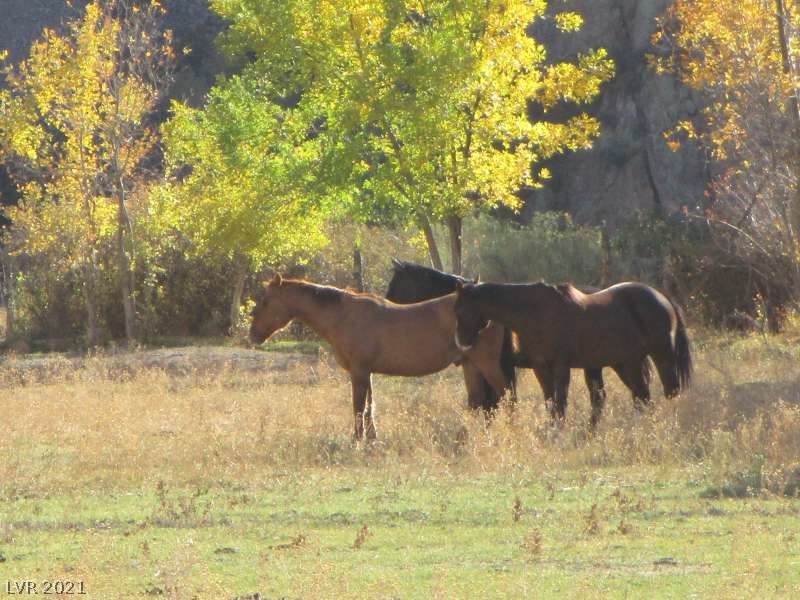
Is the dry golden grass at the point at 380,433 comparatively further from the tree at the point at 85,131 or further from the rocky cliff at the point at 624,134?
the rocky cliff at the point at 624,134

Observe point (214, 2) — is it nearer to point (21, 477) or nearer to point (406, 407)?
point (406, 407)

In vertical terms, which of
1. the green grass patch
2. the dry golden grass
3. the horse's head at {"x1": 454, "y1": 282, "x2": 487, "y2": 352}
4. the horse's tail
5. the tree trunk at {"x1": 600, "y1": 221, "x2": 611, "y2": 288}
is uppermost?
the tree trunk at {"x1": 600, "y1": 221, "x2": 611, "y2": 288}

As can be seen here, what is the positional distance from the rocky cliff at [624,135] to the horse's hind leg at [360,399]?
32.7m

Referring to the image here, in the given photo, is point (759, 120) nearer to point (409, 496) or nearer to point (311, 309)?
point (311, 309)

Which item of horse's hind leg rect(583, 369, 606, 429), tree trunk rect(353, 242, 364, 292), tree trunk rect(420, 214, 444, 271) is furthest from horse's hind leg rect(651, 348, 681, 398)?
tree trunk rect(353, 242, 364, 292)

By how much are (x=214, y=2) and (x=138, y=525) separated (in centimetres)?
1764

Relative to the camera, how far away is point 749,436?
12109 millimetres

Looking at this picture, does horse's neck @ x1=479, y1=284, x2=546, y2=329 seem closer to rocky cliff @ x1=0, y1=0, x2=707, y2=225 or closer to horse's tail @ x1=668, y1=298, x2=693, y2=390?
horse's tail @ x1=668, y1=298, x2=693, y2=390

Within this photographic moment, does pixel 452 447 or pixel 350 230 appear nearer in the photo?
pixel 452 447

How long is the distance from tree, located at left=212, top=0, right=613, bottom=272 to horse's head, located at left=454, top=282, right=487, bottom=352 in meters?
9.96

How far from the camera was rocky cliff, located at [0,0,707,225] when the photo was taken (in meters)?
46.8

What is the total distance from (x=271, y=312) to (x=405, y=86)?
34.1 feet

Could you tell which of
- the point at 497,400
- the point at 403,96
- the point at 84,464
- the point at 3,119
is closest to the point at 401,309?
the point at 497,400

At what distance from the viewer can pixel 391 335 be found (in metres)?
14.4
